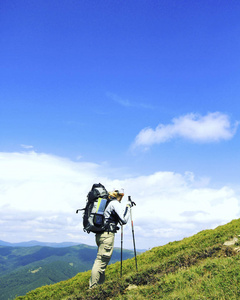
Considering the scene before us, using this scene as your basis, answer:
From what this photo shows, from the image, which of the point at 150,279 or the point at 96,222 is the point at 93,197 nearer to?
the point at 96,222

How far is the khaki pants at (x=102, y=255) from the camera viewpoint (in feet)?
26.8

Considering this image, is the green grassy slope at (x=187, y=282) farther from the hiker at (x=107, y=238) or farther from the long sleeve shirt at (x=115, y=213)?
the long sleeve shirt at (x=115, y=213)

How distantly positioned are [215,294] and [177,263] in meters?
3.76

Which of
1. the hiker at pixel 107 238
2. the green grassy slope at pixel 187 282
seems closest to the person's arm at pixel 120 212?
the hiker at pixel 107 238

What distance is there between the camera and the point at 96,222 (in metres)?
8.24

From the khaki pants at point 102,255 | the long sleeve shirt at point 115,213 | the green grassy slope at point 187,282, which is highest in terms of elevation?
the long sleeve shirt at point 115,213

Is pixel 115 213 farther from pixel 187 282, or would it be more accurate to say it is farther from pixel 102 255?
pixel 187 282

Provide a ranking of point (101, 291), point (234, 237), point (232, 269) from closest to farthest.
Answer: point (232, 269)
point (101, 291)
point (234, 237)

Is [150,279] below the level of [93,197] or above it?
below

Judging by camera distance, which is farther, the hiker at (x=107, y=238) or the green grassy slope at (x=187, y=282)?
the hiker at (x=107, y=238)

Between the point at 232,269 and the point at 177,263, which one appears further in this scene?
the point at 177,263

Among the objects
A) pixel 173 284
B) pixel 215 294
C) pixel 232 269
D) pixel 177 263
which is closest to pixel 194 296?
pixel 215 294

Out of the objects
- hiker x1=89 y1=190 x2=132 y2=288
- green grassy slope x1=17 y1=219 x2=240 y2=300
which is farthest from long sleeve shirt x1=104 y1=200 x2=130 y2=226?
green grassy slope x1=17 y1=219 x2=240 y2=300

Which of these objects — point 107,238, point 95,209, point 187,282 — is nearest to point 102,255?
point 107,238
